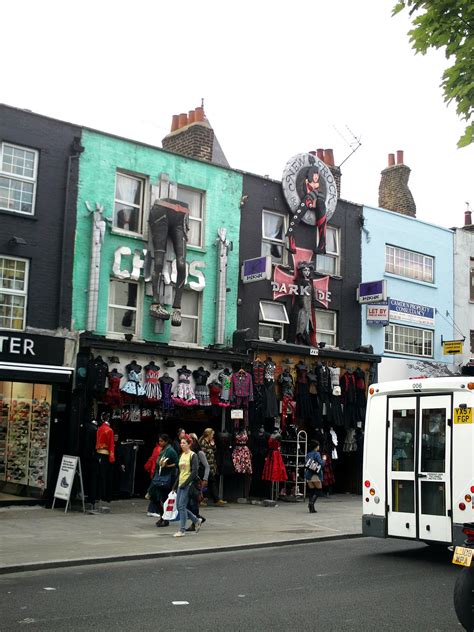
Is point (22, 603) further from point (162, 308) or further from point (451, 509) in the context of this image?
point (162, 308)

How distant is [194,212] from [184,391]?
5.11m

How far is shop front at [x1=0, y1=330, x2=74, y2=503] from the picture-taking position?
56.1ft

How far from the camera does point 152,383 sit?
18938 mm

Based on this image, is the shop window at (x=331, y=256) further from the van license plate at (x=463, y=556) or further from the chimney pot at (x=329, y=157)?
the van license plate at (x=463, y=556)

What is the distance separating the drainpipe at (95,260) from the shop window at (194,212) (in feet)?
9.37

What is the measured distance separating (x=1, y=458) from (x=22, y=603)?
10.6 m

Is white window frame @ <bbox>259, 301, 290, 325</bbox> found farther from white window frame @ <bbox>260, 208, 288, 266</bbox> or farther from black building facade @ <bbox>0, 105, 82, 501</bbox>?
black building facade @ <bbox>0, 105, 82, 501</bbox>

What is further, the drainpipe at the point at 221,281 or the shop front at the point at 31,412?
the drainpipe at the point at 221,281

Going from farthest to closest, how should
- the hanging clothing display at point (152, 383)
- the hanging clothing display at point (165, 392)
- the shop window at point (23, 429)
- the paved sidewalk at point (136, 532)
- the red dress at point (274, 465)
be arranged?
the red dress at point (274, 465)
the hanging clothing display at point (165, 392)
the hanging clothing display at point (152, 383)
the shop window at point (23, 429)
the paved sidewalk at point (136, 532)

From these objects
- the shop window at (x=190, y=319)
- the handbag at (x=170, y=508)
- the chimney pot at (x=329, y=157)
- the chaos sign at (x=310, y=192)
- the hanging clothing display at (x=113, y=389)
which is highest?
the chimney pot at (x=329, y=157)

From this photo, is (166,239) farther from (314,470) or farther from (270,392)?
(314,470)

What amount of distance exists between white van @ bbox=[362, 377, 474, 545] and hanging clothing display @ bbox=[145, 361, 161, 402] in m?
7.19

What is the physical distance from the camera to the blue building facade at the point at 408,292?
2545 centimetres

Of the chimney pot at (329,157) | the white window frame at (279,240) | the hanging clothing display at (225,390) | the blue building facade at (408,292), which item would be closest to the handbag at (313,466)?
the hanging clothing display at (225,390)
